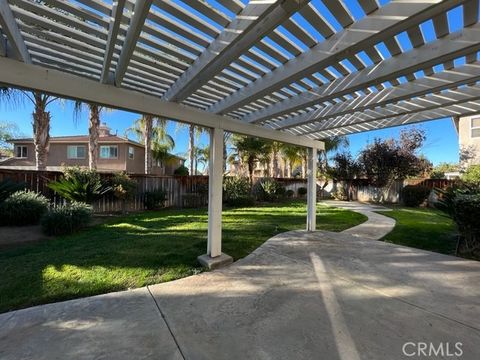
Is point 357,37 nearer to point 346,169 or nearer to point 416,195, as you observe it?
point 416,195

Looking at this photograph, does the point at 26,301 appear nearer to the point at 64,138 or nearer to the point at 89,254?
the point at 89,254

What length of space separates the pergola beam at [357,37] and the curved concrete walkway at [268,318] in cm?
282

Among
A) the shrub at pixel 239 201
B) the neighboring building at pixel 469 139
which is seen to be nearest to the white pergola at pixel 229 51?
the shrub at pixel 239 201

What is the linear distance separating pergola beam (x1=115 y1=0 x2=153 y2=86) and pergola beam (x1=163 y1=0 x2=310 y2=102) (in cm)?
83

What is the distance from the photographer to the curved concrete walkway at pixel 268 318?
2.06 m

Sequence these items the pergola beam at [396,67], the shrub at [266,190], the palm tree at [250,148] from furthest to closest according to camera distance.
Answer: the palm tree at [250,148] → the shrub at [266,190] → the pergola beam at [396,67]

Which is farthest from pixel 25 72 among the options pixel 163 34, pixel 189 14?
pixel 189 14

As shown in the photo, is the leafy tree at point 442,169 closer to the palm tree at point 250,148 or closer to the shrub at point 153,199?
the palm tree at point 250,148

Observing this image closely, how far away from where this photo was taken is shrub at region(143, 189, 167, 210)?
10.6 m

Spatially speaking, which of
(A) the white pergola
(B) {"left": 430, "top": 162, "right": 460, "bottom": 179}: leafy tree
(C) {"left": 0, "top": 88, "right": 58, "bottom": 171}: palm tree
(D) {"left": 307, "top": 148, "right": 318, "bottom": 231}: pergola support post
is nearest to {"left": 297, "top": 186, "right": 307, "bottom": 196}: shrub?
(B) {"left": 430, "top": 162, "right": 460, "bottom": 179}: leafy tree

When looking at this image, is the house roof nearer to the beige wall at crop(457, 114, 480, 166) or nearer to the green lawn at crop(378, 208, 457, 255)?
the green lawn at crop(378, 208, 457, 255)

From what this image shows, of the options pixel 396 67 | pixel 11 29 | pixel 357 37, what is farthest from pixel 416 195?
pixel 11 29

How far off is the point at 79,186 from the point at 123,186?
1.52 m

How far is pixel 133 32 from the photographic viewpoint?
229 cm
